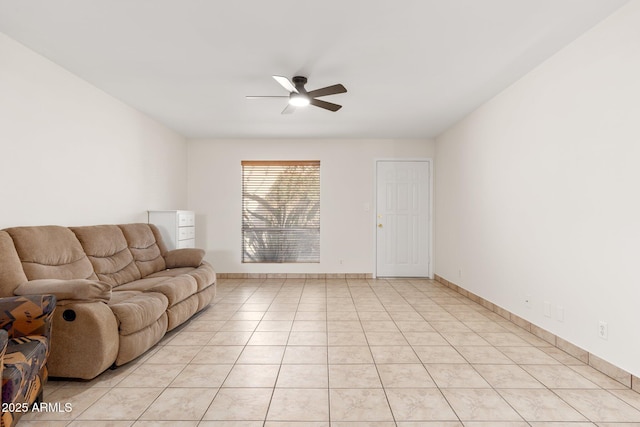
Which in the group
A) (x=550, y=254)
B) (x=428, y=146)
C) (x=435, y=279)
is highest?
(x=428, y=146)

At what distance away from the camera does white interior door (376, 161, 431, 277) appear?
6.01m

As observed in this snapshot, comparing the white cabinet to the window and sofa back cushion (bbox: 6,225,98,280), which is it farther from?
sofa back cushion (bbox: 6,225,98,280)

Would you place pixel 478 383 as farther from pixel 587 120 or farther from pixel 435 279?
pixel 435 279

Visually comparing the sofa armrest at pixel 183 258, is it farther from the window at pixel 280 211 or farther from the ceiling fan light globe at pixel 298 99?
the ceiling fan light globe at pixel 298 99

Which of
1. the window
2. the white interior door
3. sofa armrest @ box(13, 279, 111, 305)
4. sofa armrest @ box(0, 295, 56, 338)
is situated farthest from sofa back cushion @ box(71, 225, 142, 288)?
the white interior door

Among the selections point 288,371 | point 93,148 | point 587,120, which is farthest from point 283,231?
point 587,120

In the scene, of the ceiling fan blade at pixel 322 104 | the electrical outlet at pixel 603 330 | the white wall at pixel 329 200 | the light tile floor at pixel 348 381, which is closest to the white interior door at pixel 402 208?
the white wall at pixel 329 200

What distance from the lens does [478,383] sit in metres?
2.27

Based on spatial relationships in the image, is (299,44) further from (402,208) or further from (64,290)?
(402,208)

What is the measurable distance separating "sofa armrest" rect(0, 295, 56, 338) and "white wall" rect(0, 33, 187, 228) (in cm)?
102

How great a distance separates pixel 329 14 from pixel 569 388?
9.69 feet

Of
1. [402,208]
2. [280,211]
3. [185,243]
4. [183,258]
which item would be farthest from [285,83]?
[402,208]

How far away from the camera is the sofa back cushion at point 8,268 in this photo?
86.1 inches

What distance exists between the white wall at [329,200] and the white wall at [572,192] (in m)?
2.02
